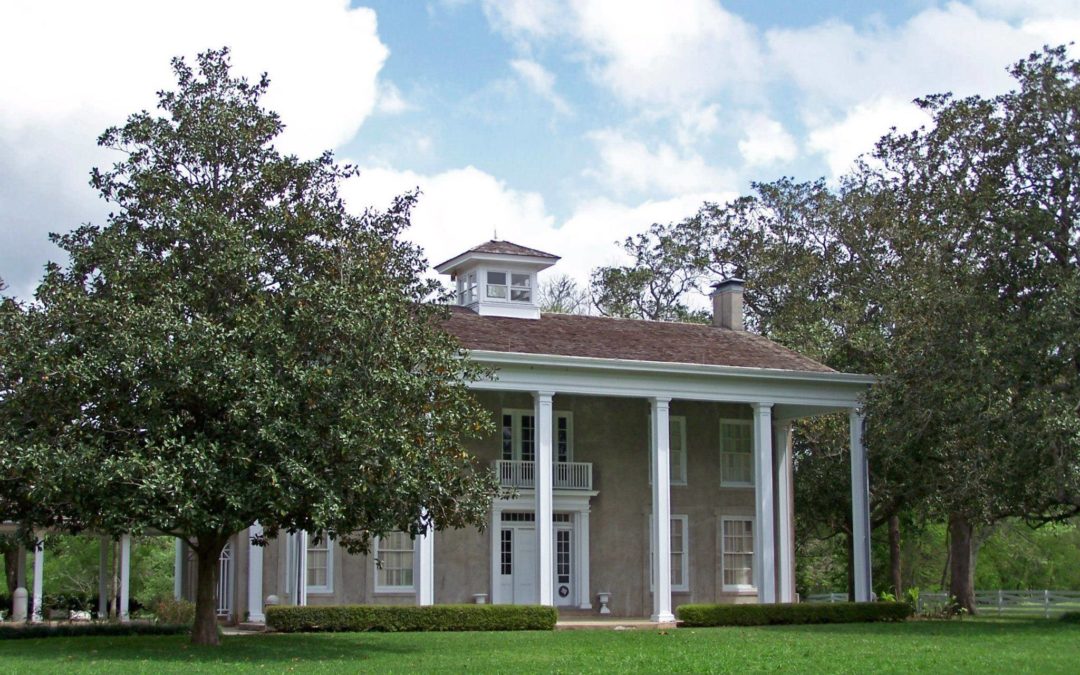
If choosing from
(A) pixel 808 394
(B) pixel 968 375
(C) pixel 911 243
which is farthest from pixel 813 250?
(B) pixel 968 375

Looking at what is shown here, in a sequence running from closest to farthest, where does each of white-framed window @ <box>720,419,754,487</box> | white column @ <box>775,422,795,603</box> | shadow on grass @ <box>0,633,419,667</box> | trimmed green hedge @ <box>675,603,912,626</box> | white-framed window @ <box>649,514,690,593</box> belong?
shadow on grass @ <box>0,633,419,667</box> → trimmed green hedge @ <box>675,603,912,626</box> → white-framed window @ <box>649,514,690,593</box> → white column @ <box>775,422,795,603</box> → white-framed window @ <box>720,419,754,487</box>

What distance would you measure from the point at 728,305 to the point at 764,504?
8128mm

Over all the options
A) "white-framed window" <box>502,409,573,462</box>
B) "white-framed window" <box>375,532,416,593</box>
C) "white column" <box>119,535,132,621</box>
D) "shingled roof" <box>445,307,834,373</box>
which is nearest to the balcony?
"white-framed window" <box>502,409,573,462</box>

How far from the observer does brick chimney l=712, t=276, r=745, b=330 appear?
37500 millimetres

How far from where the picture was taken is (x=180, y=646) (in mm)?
21219

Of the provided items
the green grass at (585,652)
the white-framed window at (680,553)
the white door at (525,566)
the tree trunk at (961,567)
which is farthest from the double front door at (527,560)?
the tree trunk at (961,567)

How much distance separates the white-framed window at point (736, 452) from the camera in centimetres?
3444

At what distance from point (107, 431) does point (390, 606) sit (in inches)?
343

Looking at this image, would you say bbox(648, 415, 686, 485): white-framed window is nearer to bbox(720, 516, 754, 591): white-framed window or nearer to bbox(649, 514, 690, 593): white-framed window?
bbox(649, 514, 690, 593): white-framed window

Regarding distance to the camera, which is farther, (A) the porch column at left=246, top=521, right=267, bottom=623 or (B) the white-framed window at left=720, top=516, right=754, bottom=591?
(B) the white-framed window at left=720, top=516, right=754, bottom=591

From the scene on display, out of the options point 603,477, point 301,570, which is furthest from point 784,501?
point 301,570

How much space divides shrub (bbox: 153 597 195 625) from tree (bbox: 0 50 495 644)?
6801 millimetres

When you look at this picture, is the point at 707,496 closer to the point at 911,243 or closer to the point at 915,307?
the point at 915,307

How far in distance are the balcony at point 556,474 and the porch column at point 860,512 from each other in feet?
21.3
